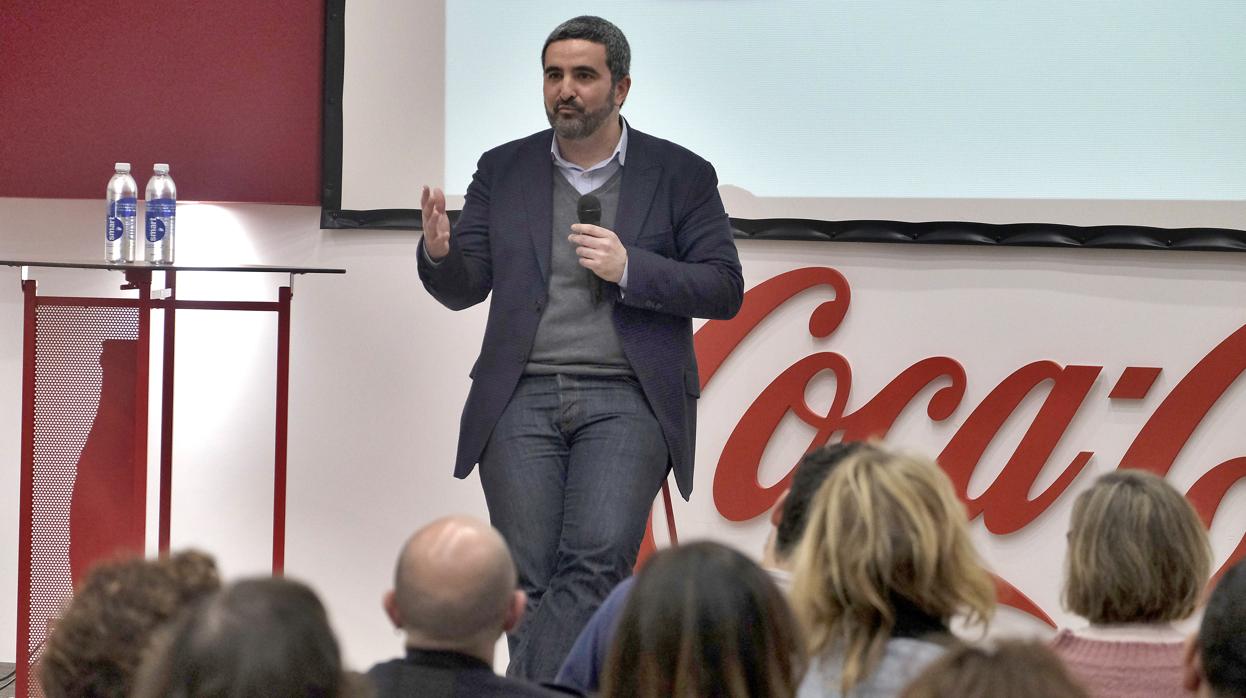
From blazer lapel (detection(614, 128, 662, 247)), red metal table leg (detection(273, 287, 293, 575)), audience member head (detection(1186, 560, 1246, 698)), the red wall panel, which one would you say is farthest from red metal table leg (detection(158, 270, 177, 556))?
audience member head (detection(1186, 560, 1246, 698))

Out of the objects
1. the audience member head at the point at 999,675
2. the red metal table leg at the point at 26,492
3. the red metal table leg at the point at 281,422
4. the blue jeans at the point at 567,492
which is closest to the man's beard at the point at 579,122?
the blue jeans at the point at 567,492

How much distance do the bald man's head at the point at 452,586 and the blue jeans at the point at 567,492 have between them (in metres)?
1.01

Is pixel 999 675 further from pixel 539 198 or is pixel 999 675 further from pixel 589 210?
pixel 539 198

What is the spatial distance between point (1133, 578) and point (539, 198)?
146cm

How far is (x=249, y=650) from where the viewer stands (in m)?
1.09

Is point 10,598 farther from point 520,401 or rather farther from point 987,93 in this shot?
point 987,93

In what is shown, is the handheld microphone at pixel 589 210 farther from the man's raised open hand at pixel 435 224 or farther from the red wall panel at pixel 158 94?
the red wall panel at pixel 158 94

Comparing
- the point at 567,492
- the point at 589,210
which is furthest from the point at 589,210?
the point at 567,492

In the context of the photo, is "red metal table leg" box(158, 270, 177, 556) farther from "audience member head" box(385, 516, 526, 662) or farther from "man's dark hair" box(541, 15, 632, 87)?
"audience member head" box(385, 516, 526, 662)

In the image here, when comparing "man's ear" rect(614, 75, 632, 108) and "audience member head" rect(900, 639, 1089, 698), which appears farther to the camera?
"man's ear" rect(614, 75, 632, 108)

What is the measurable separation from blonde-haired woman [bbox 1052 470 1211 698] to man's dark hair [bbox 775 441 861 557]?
14.0 inches

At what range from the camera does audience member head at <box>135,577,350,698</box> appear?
3.57 feet

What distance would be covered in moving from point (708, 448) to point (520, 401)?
101cm

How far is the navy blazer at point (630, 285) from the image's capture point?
2.75m
